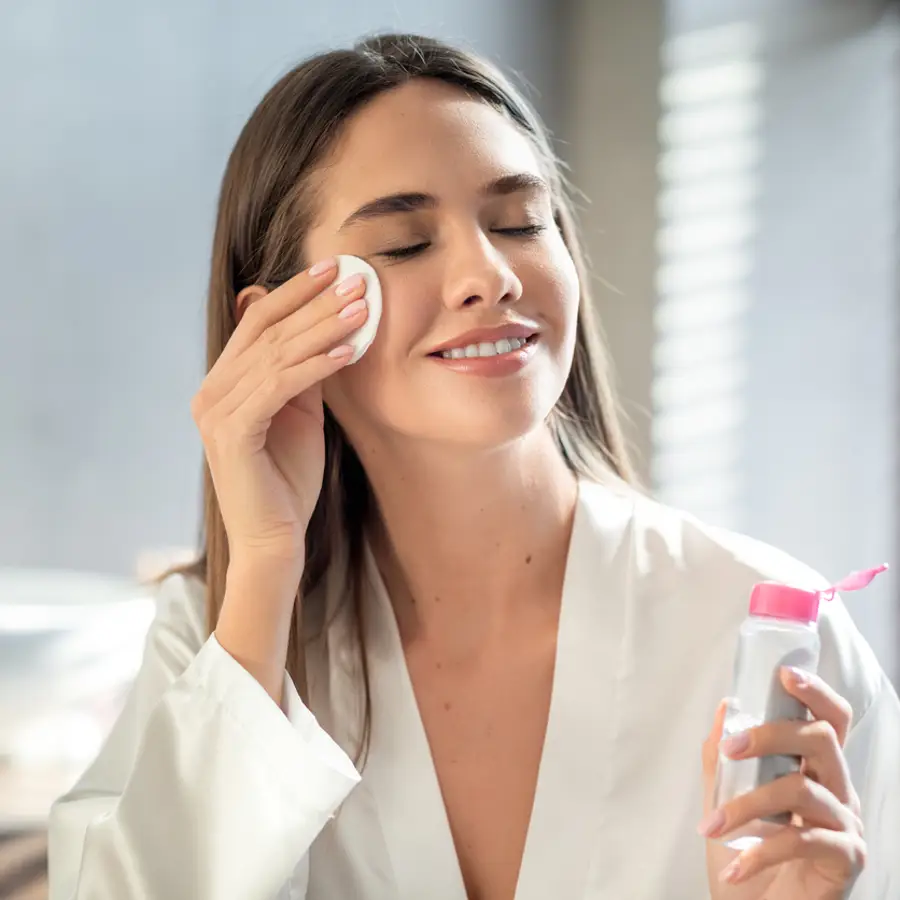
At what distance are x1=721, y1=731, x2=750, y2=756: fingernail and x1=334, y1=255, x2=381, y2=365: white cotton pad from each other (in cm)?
49

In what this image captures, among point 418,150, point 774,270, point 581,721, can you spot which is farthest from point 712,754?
point 774,270

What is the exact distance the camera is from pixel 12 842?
1361 mm

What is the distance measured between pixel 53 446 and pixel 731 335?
1.28m

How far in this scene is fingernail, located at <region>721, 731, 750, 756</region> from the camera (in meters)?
0.82

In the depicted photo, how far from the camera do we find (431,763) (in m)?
1.19

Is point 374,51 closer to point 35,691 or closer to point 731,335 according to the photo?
point 35,691

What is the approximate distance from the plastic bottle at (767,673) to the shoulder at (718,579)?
1.04 feet

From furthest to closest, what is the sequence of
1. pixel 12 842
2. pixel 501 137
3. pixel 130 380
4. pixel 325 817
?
pixel 130 380
pixel 12 842
pixel 501 137
pixel 325 817

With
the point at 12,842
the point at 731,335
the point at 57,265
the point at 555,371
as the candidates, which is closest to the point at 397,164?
the point at 555,371

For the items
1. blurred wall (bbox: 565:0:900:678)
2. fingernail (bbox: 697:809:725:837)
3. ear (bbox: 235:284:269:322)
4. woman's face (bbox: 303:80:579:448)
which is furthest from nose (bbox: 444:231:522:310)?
blurred wall (bbox: 565:0:900:678)

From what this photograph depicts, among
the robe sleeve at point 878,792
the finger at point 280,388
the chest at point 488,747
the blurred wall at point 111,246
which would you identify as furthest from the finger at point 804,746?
the blurred wall at point 111,246

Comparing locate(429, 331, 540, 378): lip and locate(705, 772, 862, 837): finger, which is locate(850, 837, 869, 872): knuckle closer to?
locate(705, 772, 862, 837): finger

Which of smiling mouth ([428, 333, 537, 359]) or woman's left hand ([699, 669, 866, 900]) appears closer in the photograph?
woman's left hand ([699, 669, 866, 900])

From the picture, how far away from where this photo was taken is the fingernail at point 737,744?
82 centimetres
